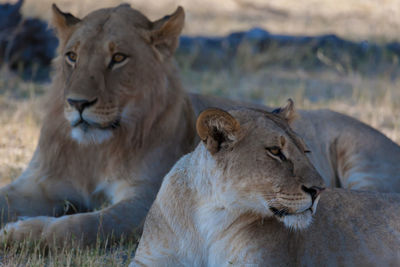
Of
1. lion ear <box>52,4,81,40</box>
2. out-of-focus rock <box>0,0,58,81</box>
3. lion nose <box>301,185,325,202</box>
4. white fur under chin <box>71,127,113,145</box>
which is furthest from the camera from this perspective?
out-of-focus rock <box>0,0,58,81</box>

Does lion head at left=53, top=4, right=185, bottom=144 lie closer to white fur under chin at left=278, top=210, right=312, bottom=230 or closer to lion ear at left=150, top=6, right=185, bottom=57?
lion ear at left=150, top=6, right=185, bottom=57

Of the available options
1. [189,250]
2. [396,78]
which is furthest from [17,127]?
[396,78]

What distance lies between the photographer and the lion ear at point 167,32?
3.70 m

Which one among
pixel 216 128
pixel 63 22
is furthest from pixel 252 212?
pixel 63 22

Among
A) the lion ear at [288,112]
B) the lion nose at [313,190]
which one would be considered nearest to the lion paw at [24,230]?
the lion ear at [288,112]

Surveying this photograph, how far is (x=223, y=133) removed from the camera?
241 cm

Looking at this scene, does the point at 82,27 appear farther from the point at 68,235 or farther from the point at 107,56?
the point at 68,235

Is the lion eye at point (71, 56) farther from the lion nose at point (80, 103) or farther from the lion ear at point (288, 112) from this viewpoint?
the lion ear at point (288, 112)

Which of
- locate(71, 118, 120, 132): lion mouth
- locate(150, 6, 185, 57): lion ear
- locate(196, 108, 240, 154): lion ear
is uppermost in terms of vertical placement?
locate(150, 6, 185, 57): lion ear

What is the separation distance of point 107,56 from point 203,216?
1306 millimetres

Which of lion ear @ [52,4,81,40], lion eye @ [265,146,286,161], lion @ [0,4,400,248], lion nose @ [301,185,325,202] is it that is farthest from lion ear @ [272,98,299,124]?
lion ear @ [52,4,81,40]

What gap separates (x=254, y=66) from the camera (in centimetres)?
845

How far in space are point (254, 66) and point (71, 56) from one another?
5.12 meters

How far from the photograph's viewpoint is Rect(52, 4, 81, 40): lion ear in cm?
369
